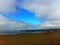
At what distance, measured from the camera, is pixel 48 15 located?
118 centimetres

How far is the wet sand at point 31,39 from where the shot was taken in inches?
44.7

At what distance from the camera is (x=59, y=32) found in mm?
1187

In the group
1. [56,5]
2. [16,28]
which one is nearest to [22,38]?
[16,28]

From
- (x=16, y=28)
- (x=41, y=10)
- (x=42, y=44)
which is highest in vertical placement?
(x=41, y=10)

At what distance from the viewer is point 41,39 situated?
3.78ft

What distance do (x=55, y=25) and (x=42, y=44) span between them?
6.6 inches

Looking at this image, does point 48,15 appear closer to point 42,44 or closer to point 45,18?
point 45,18

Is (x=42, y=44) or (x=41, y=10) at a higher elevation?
(x=41, y=10)

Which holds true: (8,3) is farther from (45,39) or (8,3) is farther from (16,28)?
(45,39)

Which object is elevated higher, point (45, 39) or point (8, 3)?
point (8, 3)

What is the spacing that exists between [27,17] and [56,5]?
0.74 ft

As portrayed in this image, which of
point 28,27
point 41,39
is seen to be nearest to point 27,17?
point 28,27

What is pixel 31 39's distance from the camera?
1.15 meters

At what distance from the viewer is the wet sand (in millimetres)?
1135
